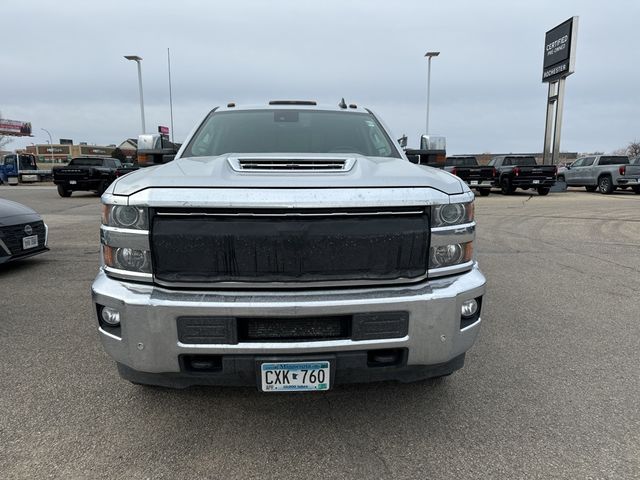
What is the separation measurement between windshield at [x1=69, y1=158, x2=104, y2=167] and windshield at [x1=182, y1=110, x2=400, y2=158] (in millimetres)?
17048

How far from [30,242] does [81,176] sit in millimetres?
13829

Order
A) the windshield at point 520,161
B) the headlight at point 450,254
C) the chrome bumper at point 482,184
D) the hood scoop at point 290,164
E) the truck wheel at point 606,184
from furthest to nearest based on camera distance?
1. the truck wheel at point 606,184
2. the windshield at point 520,161
3. the chrome bumper at point 482,184
4. the hood scoop at point 290,164
5. the headlight at point 450,254

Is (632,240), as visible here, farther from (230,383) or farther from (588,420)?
(230,383)

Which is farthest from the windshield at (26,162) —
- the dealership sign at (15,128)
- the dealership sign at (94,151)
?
the dealership sign at (15,128)

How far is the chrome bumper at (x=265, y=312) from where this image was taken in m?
2.03

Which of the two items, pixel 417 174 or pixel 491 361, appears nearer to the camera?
pixel 417 174

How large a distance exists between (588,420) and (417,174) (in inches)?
66.6

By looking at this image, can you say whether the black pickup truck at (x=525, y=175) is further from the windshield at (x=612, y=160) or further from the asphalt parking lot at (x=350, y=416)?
the asphalt parking lot at (x=350, y=416)

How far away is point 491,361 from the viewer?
3275 mm

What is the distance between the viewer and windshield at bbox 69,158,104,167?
18.4 m

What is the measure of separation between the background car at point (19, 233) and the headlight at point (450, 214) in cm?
533

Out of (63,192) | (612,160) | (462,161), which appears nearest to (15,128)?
(63,192)

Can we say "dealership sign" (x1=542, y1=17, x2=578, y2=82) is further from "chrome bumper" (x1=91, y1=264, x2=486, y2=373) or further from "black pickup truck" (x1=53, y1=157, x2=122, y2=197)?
"chrome bumper" (x1=91, y1=264, x2=486, y2=373)

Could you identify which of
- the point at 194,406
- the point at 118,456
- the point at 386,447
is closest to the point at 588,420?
the point at 386,447
